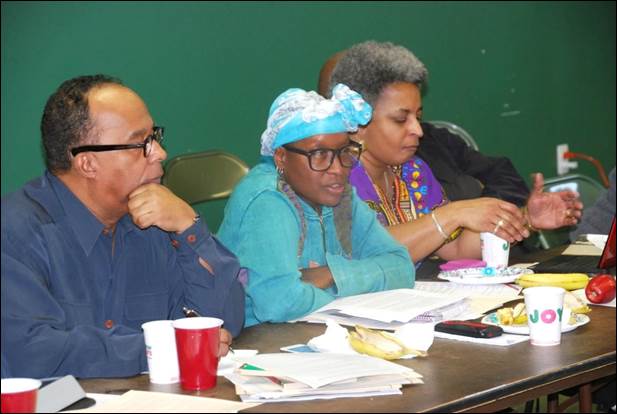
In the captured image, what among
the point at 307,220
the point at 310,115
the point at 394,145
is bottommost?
the point at 307,220

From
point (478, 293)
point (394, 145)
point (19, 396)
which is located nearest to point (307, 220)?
point (478, 293)

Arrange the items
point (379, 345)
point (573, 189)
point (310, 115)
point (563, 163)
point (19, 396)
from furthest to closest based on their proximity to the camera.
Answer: point (563, 163)
point (573, 189)
point (310, 115)
point (379, 345)
point (19, 396)

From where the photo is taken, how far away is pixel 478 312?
265 cm

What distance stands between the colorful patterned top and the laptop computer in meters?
0.59

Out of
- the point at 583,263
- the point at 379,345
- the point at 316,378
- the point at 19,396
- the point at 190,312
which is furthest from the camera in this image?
the point at 583,263

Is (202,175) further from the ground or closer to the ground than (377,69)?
closer to the ground

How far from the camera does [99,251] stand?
2.41m

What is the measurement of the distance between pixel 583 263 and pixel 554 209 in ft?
1.40

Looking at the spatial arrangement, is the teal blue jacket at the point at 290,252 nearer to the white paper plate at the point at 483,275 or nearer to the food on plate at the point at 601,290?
Result: the white paper plate at the point at 483,275

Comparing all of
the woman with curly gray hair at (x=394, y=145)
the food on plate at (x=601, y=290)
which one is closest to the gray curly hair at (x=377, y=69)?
the woman with curly gray hair at (x=394, y=145)

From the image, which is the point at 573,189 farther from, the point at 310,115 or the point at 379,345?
the point at 379,345

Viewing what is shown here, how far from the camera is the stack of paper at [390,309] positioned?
2.51 meters

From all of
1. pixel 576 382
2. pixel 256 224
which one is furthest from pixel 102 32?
pixel 576 382

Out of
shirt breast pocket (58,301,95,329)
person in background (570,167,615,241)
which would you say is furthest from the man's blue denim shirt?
person in background (570,167,615,241)
